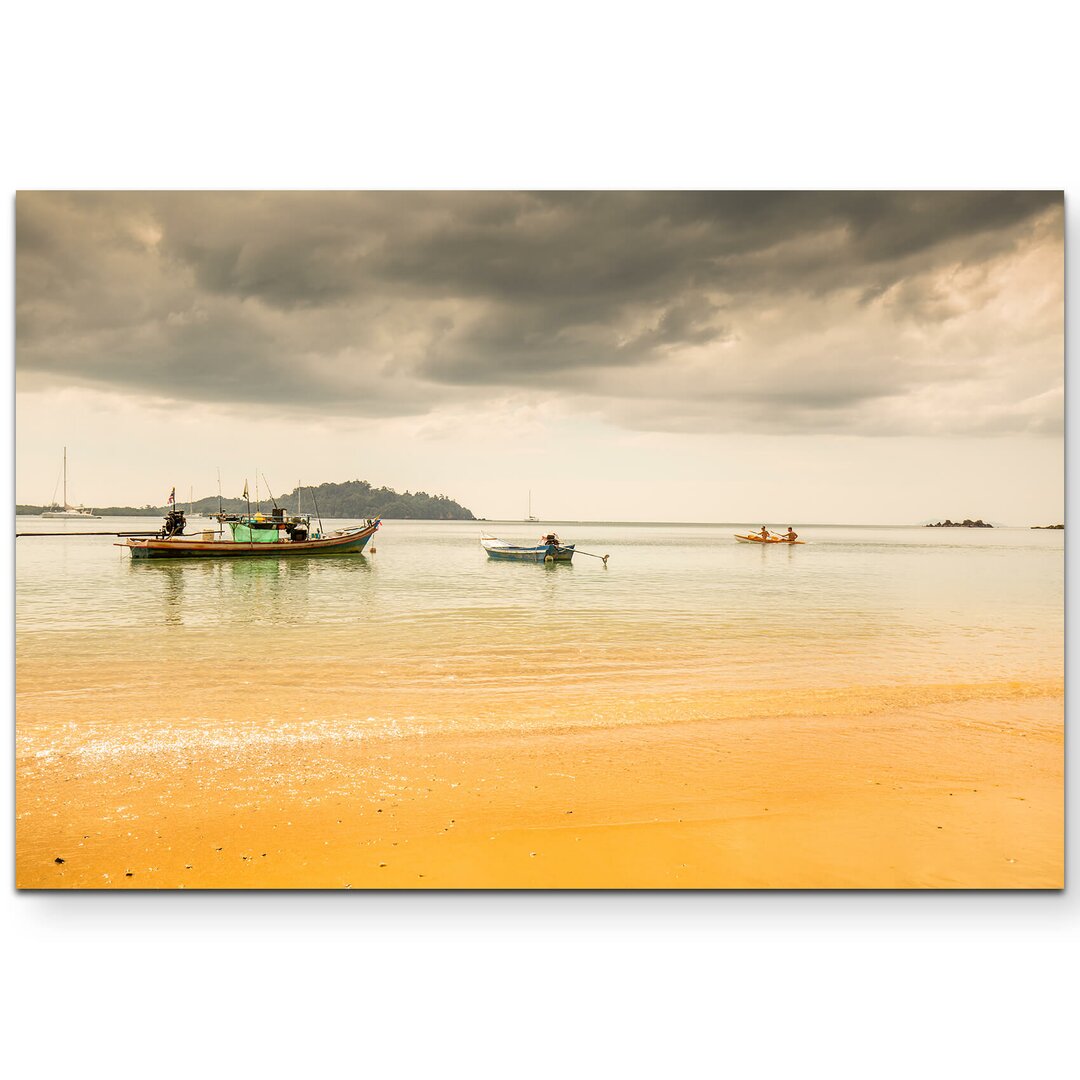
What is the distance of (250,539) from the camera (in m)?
4.23

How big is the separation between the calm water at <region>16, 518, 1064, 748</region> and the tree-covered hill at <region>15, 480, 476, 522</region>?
203 millimetres

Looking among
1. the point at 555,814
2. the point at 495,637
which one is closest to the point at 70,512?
the point at 555,814

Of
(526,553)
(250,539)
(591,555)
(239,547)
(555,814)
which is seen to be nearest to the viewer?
(555,814)

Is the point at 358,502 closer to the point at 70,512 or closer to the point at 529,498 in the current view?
the point at 529,498

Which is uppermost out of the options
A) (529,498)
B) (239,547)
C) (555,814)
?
(529,498)

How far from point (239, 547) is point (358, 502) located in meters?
1.00

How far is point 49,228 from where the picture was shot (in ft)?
9.69

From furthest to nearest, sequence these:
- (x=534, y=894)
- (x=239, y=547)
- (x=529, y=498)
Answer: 1. (x=239, y=547)
2. (x=529, y=498)
3. (x=534, y=894)

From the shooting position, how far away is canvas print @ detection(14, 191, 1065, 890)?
8.73ft

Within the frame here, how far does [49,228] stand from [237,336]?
0.84m

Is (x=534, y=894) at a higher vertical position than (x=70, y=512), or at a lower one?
lower

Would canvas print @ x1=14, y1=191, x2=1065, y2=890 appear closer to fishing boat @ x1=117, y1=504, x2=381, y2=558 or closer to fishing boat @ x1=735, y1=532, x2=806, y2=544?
fishing boat @ x1=117, y1=504, x2=381, y2=558

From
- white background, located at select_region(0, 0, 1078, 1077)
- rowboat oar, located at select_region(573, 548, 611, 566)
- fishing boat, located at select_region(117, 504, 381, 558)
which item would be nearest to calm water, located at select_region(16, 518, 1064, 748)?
fishing boat, located at select_region(117, 504, 381, 558)

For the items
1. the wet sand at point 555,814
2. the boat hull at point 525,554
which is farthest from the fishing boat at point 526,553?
the wet sand at point 555,814
